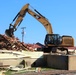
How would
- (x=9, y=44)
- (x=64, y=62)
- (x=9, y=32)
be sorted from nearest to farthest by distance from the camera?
1. (x=64, y=62)
2. (x=9, y=44)
3. (x=9, y=32)

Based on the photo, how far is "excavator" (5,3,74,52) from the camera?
38.7 metres

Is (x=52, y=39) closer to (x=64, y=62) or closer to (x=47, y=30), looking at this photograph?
(x=47, y=30)

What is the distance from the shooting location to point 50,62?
31.6 meters

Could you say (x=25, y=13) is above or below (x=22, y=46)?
above

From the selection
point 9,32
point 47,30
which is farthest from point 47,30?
point 9,32

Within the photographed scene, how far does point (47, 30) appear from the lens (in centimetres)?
4072

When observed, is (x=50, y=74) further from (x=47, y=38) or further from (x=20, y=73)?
(x=47, y=38)

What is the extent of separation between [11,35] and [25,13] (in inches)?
155

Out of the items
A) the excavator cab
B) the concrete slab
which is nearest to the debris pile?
the excavator cab

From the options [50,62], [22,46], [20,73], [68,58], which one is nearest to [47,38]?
[22,46]

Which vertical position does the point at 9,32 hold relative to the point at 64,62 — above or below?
above

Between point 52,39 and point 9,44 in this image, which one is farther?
point 52,39

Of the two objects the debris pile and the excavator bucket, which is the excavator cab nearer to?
the debris pile

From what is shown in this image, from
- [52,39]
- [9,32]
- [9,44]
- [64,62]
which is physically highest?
[9,32]
